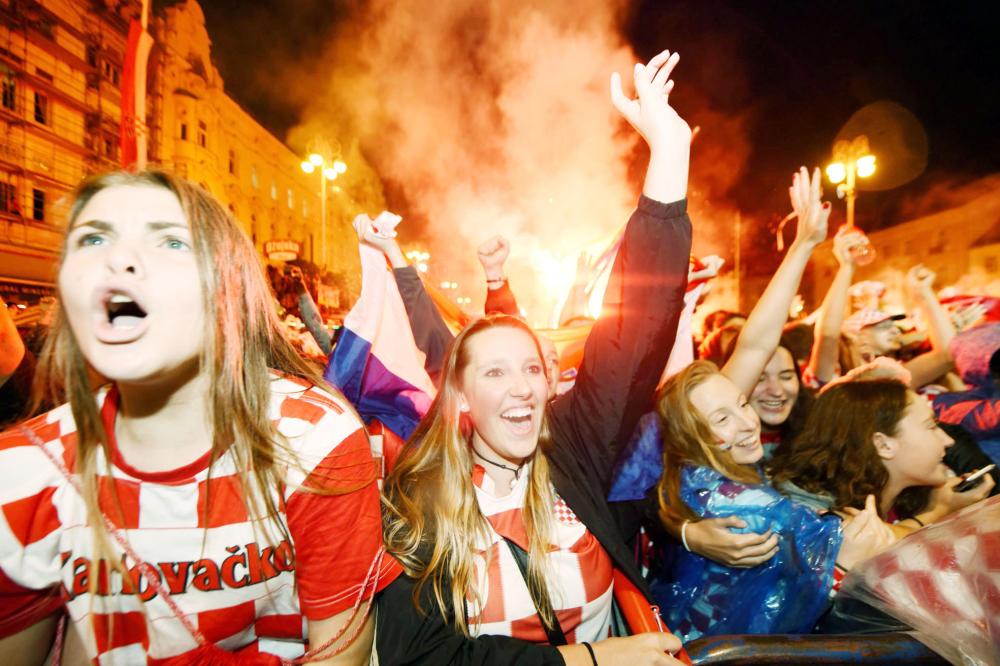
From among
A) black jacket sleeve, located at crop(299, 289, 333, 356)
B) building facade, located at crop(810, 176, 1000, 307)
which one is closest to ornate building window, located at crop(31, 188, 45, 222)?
black jacket sleeve, located at crop(299, 289, 333, 356)

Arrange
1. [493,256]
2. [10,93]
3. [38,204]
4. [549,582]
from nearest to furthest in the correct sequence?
1. [549,582]
2. [493,256]
3. [10,93]
4. [38,204]

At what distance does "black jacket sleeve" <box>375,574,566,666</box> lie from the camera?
1.46 metres

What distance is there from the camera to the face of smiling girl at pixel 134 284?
1.16 metres

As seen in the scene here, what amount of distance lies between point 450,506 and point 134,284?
112 cm

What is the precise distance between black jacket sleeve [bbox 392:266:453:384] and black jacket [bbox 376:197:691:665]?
1.26 meters

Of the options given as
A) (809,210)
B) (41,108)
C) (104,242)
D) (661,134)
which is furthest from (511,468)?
(41,108)

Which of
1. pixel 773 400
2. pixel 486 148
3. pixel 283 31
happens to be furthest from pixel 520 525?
pixel 283 31

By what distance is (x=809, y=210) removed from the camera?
275 cm

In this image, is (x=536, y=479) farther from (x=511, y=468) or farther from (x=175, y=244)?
(x=175, y=244)

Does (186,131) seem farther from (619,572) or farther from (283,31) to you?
(619,572)

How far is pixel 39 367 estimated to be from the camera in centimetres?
149

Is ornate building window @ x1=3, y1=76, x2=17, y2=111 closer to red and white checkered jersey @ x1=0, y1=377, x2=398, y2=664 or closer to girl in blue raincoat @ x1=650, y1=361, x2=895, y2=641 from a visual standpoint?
red and white checkered jersey @ x1=0, y1=377, x2=398, y2=664

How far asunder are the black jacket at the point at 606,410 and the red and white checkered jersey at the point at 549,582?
0.21 ft

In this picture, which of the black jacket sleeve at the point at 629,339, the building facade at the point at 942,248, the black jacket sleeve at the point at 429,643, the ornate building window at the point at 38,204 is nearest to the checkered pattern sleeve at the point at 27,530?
the black jacket sleeve at the point at 429,643
